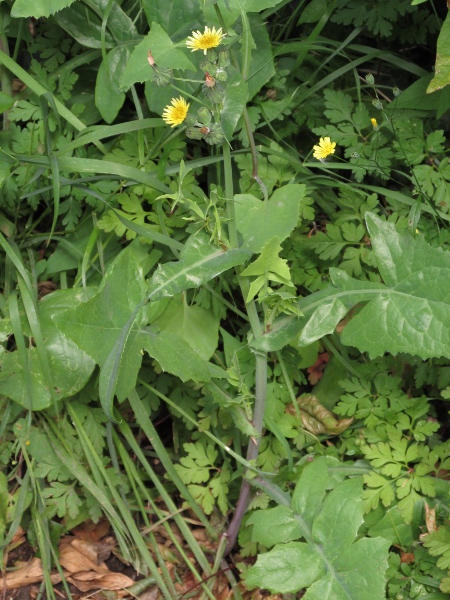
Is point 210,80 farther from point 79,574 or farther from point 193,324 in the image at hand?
point 79,574

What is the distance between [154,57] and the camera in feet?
5.84

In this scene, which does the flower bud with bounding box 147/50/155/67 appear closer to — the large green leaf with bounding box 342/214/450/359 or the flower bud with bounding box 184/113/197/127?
the flower bud with bounding box 184/113/197/127

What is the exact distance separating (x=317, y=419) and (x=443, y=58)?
43.6 inches

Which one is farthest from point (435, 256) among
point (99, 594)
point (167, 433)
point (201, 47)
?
point (99, 594)

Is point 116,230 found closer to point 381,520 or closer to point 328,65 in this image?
point 328,65

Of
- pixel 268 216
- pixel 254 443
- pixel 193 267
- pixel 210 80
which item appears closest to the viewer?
pixel 210 80

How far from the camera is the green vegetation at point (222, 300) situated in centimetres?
181

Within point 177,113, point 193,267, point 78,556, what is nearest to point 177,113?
point 177,113

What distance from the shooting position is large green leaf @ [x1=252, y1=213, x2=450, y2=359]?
1.72 m

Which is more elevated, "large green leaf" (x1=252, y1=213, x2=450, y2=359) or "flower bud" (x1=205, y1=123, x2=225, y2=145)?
"flower bud" (x1=205, y1=123, x2=225, y2=145)

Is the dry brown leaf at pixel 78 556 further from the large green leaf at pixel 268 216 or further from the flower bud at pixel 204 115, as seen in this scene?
the flower bud at pixel 204 115

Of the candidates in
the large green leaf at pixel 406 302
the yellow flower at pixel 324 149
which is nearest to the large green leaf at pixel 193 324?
the large green leaf at pixel 406 302

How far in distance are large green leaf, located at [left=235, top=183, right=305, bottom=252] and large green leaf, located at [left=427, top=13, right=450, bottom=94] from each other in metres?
0.48

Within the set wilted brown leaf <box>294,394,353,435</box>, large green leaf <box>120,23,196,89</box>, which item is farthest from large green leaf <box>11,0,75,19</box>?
wilted brown leaf <box>294,394,353,435</box>
